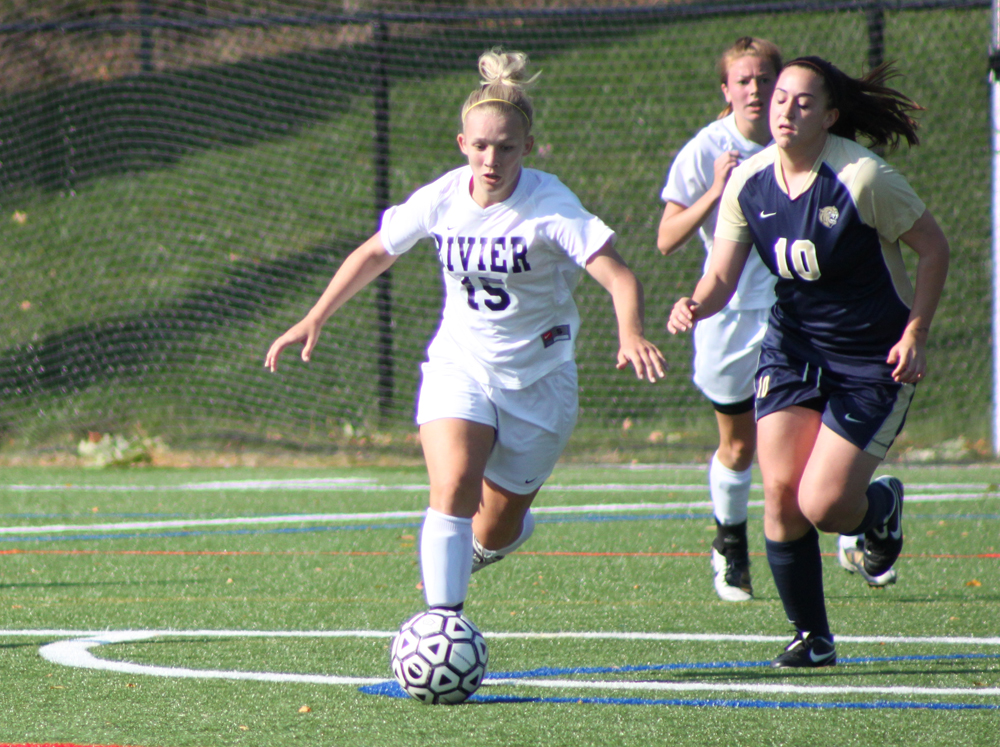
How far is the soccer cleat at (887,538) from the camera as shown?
467 cm

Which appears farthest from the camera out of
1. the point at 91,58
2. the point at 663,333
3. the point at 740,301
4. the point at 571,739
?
the point at 91,58

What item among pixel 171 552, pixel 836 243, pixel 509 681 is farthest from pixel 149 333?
pixel 836 243

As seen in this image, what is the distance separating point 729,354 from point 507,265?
1693 mm

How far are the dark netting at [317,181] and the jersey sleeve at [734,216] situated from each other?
20.7ft

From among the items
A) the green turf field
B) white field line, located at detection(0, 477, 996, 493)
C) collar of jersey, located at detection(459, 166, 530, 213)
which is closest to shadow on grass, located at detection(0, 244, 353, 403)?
white field line, located at detection(0, 477, 996, 493)

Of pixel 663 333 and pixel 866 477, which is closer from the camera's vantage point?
pixel 866 477

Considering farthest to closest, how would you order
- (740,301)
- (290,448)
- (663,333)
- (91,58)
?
(91,58)
(663,333)
(290,448)
(740,301)

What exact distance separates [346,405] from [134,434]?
1830 millimetres

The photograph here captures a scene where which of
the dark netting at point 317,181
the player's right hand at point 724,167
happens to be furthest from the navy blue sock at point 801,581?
the dark netting at point 317,181

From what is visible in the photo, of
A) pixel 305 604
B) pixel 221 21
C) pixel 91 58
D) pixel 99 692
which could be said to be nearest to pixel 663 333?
pixel 221 21

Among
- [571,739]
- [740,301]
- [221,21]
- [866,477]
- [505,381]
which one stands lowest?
[571,739]

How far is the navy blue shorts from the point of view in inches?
157

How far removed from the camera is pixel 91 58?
45.0ft

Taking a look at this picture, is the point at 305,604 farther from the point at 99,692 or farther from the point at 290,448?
the point at 290,448
